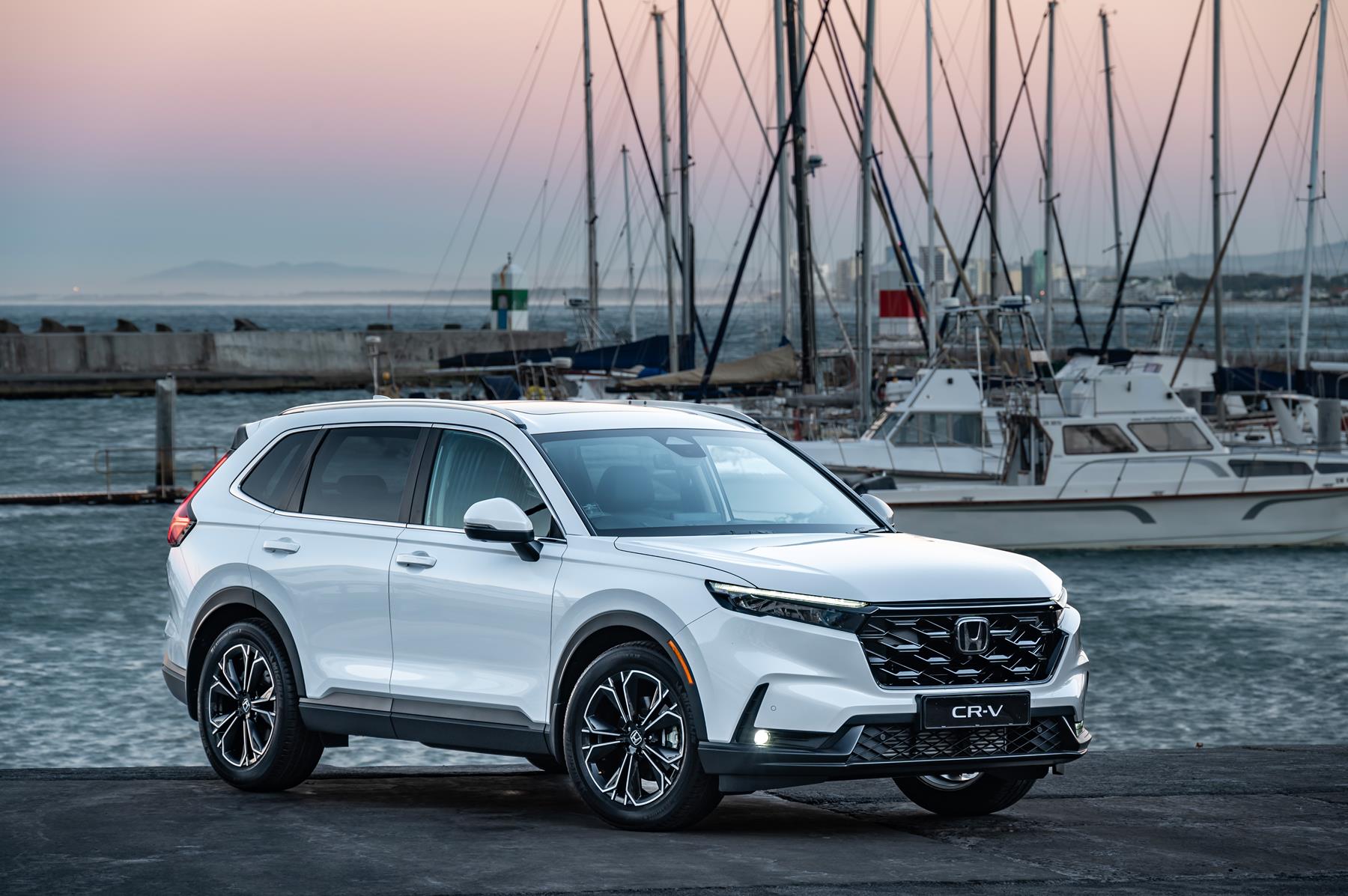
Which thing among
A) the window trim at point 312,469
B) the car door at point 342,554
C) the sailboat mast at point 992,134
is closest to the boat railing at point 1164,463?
the sailboat mast at point 992,134

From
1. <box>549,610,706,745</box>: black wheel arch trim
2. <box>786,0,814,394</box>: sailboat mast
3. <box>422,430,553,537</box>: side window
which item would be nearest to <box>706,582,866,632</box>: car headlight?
<box>549,610,706,745</box>: black wheel arch trim

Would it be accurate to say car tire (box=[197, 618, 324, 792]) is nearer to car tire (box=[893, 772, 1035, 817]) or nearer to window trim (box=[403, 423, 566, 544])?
window trim (box=[403, 423, 566, 544])

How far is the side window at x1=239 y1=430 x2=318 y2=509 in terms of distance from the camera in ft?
29.3

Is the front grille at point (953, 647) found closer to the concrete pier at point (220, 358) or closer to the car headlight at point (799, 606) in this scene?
the car headlight at point (799, 606)

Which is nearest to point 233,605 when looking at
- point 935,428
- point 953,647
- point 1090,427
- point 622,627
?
point 622,627

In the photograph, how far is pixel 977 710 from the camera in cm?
696

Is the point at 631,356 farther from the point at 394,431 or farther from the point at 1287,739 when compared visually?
the point at 394,431

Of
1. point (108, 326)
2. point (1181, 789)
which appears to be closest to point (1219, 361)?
point (1181, 789)

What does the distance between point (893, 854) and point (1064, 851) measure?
0.68 m

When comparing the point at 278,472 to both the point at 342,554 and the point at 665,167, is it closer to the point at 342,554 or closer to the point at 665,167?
the point at 342,554

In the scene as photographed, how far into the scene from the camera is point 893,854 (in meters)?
6.96

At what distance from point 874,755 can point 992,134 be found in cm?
3862

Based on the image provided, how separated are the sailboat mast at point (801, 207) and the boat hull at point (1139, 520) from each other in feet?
14.8

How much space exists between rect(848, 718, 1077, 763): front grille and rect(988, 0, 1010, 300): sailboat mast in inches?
1434
